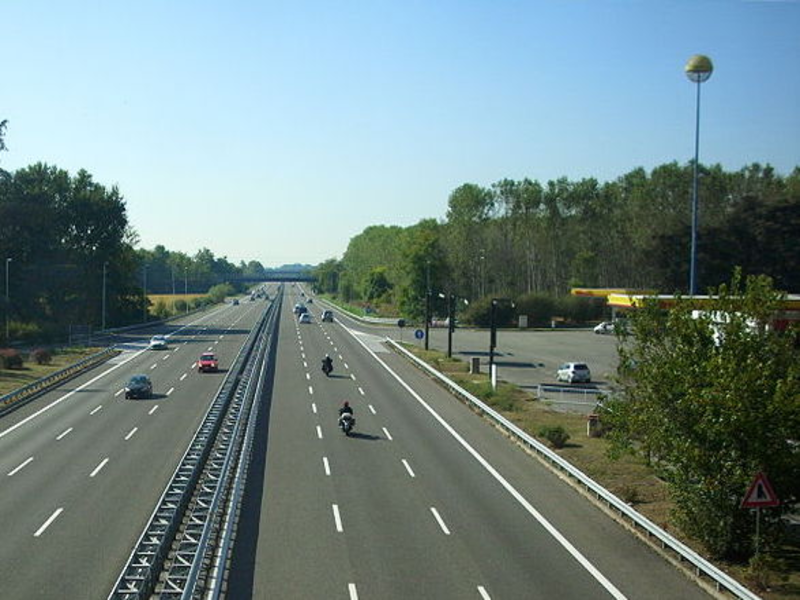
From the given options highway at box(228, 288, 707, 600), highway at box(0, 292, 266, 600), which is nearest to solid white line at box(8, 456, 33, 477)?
highway at box(0, 292, 266, 600)

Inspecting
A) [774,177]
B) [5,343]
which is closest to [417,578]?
[5,343]

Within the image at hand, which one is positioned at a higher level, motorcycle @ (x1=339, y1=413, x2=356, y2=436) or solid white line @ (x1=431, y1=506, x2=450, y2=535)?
motorcycle @ (x1=339, y1=413, x2=356, y2=436)

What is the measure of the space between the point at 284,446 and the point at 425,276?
56.6m

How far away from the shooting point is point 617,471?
28906mm

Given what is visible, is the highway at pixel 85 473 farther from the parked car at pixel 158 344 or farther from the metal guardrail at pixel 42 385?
the parked car at pixel 158 344

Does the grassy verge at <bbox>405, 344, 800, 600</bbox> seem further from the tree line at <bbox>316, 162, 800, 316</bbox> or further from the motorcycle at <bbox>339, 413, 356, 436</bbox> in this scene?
the tree line at <bbox>316, 162, 800, 316</bbox>

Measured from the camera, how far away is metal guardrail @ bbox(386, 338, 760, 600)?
681 inches

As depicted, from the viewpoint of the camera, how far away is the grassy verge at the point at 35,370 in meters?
49.8

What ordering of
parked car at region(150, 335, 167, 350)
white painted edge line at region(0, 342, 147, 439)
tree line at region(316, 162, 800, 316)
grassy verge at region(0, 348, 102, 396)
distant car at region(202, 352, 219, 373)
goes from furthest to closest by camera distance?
tree line at region(316, 162, 800, 316) < parked car at region(150, 335, 167, 350) < distant car at region(202, 352, 219, 373) < grassy verge at region(0, 348, 102, 396) < white painted edge line at region(0, 342, 147, 439)

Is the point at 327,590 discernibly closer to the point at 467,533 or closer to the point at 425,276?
the point at 467,533

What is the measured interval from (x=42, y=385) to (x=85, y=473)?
80.8 feet

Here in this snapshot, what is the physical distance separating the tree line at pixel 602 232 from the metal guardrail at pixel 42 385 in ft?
129

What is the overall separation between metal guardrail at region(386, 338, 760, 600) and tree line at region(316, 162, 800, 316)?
195ft

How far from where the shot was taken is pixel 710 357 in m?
20.7
